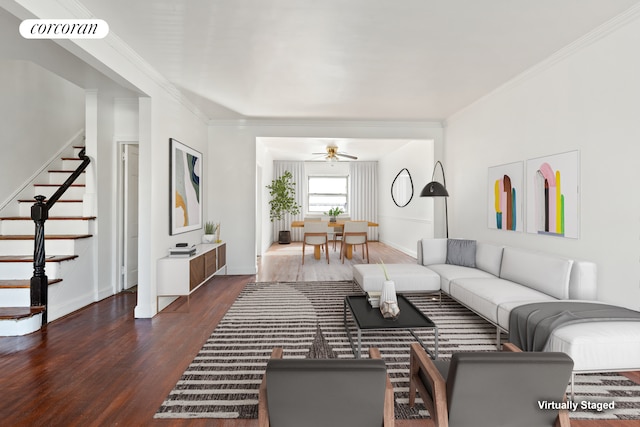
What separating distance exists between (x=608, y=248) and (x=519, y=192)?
1.23 m

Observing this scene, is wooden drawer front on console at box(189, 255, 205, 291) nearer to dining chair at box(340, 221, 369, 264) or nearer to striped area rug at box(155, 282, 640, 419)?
striped area rug at box(155, 282, 640, 419)

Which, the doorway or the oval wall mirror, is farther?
the oval wall mirror

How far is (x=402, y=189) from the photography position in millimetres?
8320

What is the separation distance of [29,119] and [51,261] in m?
2.15

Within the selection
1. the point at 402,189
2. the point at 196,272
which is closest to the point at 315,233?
the point at 402,189

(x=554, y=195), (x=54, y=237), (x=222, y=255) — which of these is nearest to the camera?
(x=554, y=195)

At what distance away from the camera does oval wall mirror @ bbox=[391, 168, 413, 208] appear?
7864mm

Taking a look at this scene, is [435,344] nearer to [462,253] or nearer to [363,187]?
[462,253]

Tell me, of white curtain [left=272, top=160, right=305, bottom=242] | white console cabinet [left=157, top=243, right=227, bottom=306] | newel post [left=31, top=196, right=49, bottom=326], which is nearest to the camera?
newel post [left=31, top=196, right=49, bottom=326]

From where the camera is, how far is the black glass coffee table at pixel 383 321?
2.48m

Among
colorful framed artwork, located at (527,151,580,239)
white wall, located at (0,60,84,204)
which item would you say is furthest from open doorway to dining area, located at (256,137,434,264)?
white wall, located at (0,60,84,204)

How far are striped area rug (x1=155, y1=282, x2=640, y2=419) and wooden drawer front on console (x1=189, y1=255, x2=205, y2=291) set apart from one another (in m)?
0.56

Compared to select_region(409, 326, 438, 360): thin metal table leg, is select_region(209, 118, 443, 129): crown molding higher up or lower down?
higher up

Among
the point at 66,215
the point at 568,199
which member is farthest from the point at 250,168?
the point at 568,199
